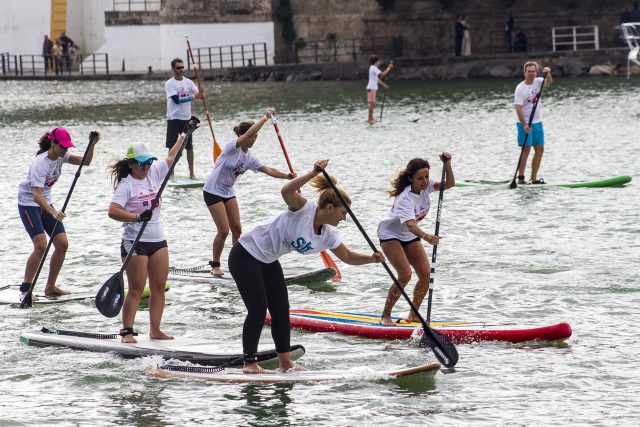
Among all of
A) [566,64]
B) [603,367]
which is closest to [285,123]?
[566,64]

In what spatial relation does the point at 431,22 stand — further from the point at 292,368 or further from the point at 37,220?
the point at 292,368

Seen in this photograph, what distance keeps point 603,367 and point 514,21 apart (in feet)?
175

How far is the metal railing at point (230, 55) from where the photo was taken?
62.8 metres

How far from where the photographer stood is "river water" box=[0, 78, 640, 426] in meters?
9.93

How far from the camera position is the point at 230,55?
6412cm

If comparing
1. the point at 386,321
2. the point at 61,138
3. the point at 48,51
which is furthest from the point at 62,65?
the point at 386,321

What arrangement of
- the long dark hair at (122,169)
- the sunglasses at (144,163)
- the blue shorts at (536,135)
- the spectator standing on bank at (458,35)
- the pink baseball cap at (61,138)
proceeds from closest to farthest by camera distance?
the sunglasses at (144,163)
the long dark hair at (122,169)
the pink baseball cap at (61,138)
the blue shorts at (536,135)
the spectator standing on bank at (458,35)

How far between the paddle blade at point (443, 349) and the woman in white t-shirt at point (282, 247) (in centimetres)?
110

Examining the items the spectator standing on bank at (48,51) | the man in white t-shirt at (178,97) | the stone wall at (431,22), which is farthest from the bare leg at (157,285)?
the spectator standing on bank at (48,51)

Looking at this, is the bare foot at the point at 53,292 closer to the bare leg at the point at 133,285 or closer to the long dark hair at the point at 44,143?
the long dark hair at the point at 44,143

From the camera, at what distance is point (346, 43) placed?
63969 millimetres

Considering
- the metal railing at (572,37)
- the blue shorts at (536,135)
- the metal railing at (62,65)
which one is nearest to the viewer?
the blue shorts at (536,135)

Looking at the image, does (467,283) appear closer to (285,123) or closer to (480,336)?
(480,336)

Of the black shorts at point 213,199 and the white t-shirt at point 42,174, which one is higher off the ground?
the white t-shirt at point 42,174
